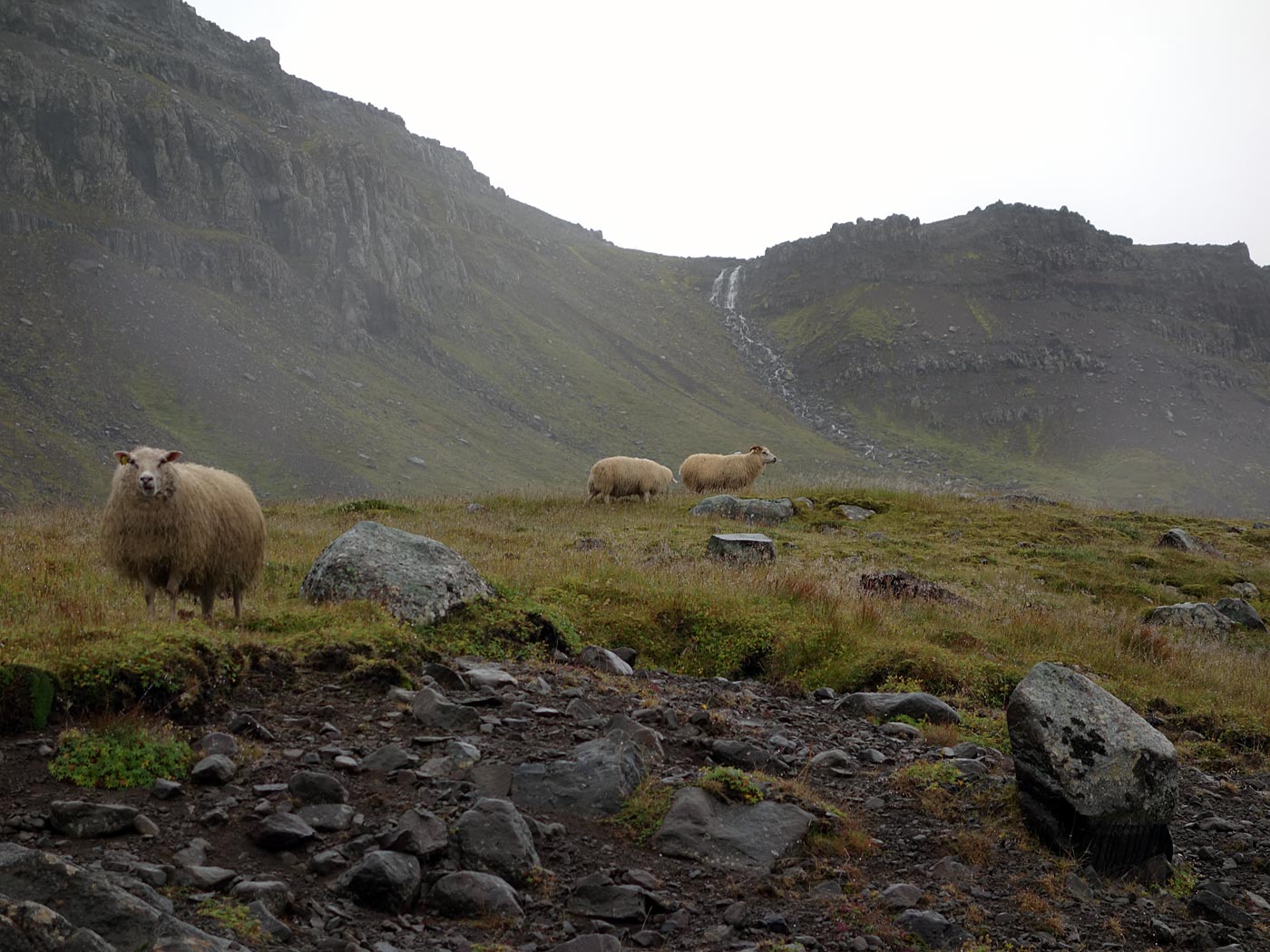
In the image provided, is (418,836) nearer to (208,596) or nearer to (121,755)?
(121,755)

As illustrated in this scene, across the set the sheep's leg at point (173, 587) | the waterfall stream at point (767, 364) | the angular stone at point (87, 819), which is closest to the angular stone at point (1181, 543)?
the sheep's leg at point (173, 587)

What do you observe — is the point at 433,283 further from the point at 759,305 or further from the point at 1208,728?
the point at 1208,728

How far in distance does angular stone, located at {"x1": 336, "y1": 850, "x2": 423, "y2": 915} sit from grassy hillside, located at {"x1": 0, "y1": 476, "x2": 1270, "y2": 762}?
111 inches

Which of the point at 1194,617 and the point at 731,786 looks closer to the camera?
the point at 731,786

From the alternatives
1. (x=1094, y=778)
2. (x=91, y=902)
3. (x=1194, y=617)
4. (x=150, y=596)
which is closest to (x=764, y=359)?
(x=1194, y=617)

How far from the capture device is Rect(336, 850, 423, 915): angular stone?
18.4 ft

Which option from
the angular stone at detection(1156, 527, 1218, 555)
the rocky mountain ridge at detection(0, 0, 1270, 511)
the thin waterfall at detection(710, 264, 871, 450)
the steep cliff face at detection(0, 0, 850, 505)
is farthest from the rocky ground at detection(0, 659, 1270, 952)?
the thin waterfall at detection(710, 264, 871, 450)

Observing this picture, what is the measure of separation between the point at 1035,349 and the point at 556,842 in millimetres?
156362

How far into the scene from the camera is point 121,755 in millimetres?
6516

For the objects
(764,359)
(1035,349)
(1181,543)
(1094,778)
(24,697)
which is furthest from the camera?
(764,359)

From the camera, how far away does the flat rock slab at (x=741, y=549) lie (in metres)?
19.6

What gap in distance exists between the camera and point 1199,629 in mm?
18172

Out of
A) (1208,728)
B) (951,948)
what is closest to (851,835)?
(951,948)

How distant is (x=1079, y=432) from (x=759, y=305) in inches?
2895
